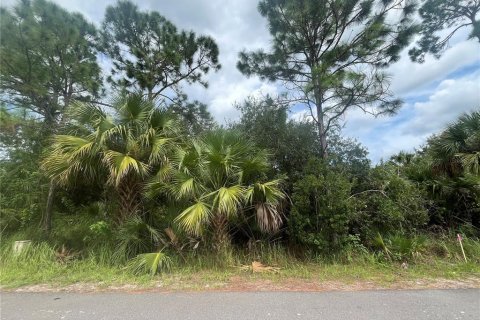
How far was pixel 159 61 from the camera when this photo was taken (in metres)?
11.1

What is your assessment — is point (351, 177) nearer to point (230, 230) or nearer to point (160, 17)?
point (230, 230)

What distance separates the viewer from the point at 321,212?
21.8ft

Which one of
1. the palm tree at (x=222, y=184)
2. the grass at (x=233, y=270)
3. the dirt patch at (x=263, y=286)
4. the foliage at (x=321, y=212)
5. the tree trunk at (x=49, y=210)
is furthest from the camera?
the tree trunk at (x=49, y=210)

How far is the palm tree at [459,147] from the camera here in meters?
7.94

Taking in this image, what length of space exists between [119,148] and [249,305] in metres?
4.68

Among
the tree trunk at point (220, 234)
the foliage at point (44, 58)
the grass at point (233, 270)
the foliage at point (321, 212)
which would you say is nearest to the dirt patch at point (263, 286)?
the grass at point (233, 270)

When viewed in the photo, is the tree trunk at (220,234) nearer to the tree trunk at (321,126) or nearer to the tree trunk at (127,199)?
the tree trunk at (127,199)

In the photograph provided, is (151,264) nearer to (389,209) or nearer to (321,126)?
(389,209)

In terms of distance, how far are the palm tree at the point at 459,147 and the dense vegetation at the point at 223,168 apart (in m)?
0.03

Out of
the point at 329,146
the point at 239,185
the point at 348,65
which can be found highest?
the point at 348,65

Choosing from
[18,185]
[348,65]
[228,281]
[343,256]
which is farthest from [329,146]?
[18,185]

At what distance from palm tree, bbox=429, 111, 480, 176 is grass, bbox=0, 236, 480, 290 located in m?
2.09

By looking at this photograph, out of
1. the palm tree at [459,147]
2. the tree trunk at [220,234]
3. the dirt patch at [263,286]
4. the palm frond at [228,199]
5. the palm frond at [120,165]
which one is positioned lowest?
the dirt patch at [263,286]

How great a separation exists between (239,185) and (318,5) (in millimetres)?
5638
